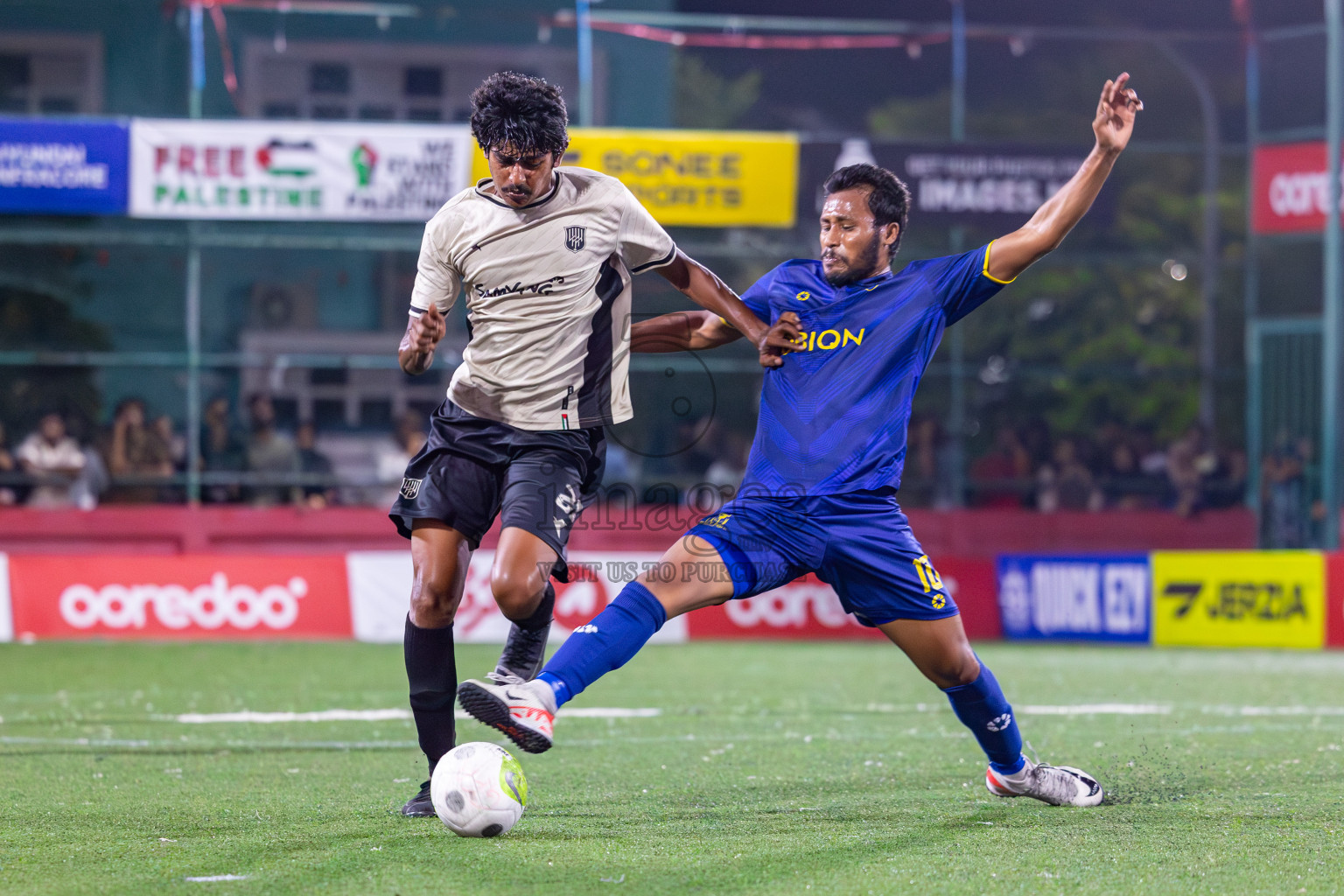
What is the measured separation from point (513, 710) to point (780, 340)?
1.57m

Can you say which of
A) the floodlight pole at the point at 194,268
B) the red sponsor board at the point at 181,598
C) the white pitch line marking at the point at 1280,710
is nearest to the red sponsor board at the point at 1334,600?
the white pitch line marking at the point at 1280,710

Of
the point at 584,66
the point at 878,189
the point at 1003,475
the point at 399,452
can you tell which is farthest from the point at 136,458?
the point at 878,189

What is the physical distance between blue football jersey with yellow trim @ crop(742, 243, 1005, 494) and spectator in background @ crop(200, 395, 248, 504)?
13.6 m

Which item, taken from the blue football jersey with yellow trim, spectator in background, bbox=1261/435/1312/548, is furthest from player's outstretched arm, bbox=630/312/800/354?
spectator in background, bbox=1261/435/1312/548

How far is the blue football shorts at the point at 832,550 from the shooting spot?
4855mm

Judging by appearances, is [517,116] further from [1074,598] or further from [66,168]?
[66,168]

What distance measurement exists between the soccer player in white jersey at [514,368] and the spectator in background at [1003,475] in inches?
560

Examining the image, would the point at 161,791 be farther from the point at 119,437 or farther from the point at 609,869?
the point at 119,437

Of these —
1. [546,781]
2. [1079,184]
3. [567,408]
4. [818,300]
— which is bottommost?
[546,781]

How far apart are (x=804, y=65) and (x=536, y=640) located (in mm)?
18599

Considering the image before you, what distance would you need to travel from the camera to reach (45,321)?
754 inches

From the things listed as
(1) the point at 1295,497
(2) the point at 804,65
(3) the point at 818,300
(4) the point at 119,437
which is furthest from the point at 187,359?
(3) the point at 818,300

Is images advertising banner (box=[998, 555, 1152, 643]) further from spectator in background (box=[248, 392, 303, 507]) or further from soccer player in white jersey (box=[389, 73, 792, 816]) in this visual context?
soccer player in white jersey (box=[389, 73, 792, 816])

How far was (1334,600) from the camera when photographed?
14.0 meters
